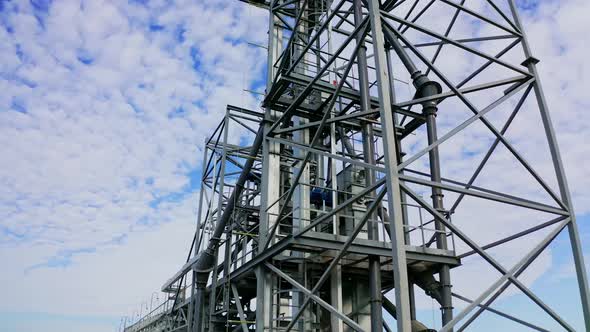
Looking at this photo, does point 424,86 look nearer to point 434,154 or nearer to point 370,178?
point 434,154

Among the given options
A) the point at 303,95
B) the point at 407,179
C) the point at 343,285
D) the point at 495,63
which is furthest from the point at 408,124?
the point at 407,179

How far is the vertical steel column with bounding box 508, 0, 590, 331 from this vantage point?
9.02m

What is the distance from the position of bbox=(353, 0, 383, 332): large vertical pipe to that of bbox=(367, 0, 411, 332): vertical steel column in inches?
53.7

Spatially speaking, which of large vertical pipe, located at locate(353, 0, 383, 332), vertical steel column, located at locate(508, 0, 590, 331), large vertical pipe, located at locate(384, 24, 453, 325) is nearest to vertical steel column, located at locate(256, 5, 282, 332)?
large vertical pipe, located at locate(353, 0, 383, 332)

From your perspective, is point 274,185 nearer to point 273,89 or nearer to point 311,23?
point 273,89

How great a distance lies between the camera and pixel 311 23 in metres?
15.8

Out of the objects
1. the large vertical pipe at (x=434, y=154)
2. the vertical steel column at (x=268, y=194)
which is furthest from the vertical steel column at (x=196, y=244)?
the large vertical pipe at (x=434, y=154)

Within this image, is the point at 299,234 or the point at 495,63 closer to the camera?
the point at 299,234

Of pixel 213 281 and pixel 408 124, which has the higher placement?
pixel 408 124

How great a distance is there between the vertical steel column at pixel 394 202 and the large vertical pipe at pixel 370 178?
1363 mm

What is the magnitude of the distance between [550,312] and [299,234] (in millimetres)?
4819

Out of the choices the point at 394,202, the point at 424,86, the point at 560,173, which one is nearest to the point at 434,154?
the point at 424,86

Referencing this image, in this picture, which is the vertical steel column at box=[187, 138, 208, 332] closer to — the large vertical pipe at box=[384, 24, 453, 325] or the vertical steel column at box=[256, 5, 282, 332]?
the vertical steel column at box=[256, 5, 282, 332]

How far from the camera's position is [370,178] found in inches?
435
